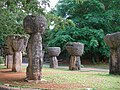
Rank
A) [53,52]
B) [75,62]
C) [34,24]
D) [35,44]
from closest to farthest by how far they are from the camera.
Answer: [34,24] < [35,44] < [75,62] < [53,52]

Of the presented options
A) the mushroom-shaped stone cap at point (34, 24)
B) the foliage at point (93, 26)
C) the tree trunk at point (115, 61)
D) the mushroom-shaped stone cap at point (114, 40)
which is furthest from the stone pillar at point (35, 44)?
the foliage at point (93, 26)

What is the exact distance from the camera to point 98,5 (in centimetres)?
2889

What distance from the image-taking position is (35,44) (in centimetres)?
988

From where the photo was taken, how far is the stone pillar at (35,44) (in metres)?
9.78

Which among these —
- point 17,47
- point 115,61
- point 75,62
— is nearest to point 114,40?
point 115,61

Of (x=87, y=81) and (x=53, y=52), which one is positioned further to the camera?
(x=53, y=52)

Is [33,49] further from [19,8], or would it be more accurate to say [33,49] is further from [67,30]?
[67,30]

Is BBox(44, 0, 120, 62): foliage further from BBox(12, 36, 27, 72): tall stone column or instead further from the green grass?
the green grass

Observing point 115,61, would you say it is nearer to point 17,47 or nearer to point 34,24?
point 17,47

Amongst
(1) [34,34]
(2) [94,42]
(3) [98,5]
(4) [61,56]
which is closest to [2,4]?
(1) [34,34]

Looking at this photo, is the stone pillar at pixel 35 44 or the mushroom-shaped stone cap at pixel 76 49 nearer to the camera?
the stone pillar at pixel 35 44

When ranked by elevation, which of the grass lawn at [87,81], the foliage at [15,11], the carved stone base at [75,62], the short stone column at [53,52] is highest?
the foliage at [15,11]

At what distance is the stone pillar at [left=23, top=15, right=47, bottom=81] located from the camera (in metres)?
9.78

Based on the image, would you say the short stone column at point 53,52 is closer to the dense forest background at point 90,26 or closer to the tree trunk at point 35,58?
the dense forest background at point 90,26
